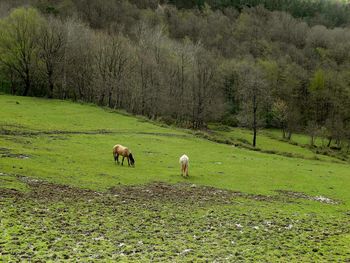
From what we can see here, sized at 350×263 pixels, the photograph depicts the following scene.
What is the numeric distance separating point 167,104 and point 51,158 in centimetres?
6150

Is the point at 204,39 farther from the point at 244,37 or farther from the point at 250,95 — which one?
the point at 250,95

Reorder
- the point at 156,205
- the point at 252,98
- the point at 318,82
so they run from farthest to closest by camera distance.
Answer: the point at 318,82 → the point at 252,98 → the point at 156,205

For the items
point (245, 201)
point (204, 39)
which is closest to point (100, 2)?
point (204, 39)

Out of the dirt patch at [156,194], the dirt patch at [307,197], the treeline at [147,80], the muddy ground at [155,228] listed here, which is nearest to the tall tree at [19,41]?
the treeline at [147,80]

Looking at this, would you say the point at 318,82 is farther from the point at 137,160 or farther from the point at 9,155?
the point at 9,155

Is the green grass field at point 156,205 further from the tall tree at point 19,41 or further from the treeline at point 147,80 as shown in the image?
the tall tree at point 19,41

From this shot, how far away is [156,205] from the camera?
88.6 ft

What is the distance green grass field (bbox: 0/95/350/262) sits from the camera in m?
18.4

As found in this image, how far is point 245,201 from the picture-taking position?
1246 inches

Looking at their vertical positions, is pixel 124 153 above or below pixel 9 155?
below

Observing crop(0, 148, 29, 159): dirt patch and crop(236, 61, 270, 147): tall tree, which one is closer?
crop(0, 148, 29, 159): dirt patch

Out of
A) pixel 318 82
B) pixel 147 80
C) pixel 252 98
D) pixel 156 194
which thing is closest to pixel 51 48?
pixel 147 80

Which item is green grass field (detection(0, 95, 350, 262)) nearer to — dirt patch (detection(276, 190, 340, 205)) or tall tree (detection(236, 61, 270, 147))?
dirt patch (detection(276, 190, 340, 205))

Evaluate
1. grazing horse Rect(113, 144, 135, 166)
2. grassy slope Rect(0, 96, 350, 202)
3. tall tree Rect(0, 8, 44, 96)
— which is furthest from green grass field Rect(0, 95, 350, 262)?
tall tree Rect(0, 8, 44, 96)
